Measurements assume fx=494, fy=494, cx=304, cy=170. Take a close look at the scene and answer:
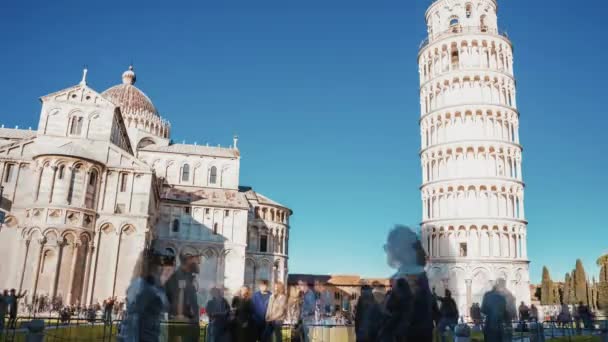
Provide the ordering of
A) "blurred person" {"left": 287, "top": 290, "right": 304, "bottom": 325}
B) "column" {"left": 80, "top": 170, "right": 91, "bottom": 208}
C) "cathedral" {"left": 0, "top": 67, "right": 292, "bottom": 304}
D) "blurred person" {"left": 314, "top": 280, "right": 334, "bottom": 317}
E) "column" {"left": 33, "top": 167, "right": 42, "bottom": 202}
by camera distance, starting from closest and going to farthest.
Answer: "blurred person" {"left": 287, "top": 290, "right": 304, "bottom": 325}, "cathedral" {"left": 0, "top": 67, "right": 292, "bottom": 304}, "column" {"left": 33, "top": 167, "right": 42, "bottom": 202}, "column" {"left": 80, "top": 170, "right": 91, "bottom": 208}, "blurred person" {"left": 314, "top": 280, "right": 334, "bottom": 317}

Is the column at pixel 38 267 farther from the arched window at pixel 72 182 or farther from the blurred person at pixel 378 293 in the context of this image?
the blurred person at pixel 378 293

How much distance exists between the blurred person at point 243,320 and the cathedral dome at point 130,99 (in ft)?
193

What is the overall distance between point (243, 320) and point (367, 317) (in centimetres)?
245

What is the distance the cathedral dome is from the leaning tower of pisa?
36.3 meters

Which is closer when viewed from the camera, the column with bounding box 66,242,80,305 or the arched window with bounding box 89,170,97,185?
the column with bounding box 66,242,80,305

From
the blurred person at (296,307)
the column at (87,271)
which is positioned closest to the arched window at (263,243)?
the column at (87,271)

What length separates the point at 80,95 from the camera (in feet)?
128

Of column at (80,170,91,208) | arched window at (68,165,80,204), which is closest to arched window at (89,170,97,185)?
column at (80,170,91,208)

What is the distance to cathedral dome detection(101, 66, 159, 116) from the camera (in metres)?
64.6

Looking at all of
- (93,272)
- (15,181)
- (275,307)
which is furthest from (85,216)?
(275,307)

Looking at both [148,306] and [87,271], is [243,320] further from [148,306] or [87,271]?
[87,271]

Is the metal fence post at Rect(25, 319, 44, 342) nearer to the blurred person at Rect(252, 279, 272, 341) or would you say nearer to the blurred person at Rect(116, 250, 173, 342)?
the blurred person at Rect(116, 250, 173, 342)

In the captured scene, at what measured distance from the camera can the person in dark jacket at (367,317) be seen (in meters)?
9.49

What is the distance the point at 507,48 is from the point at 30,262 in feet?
157
